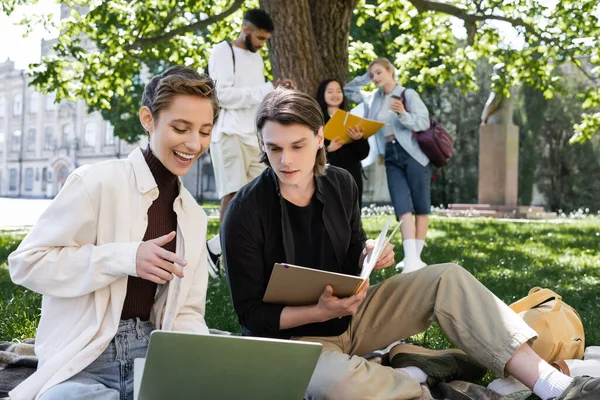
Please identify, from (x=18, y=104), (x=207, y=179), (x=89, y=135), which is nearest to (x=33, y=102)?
(x=18, y=104)

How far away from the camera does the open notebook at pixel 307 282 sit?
2.48 m

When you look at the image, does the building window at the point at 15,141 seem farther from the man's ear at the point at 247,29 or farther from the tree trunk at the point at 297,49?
the man's ear at the point at 247,29

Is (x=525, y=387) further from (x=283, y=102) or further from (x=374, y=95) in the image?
(x=374, y=95)

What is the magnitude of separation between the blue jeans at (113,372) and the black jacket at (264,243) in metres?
0.41

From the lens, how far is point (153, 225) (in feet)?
8.64

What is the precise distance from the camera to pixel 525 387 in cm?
305

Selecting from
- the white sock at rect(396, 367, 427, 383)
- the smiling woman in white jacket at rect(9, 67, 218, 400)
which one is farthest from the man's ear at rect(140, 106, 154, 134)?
the white sock at rect(396, 367, 427, 383)

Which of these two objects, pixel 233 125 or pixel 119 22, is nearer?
pixel 233 125

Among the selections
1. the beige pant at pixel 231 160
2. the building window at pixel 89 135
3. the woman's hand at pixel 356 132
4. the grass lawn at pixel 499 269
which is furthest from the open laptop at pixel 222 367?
the building window at pixel 89 135

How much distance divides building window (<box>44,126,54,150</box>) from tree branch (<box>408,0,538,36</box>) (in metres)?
54.2

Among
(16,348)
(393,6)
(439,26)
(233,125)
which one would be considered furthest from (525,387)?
(439,26)

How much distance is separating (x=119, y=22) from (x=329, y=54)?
5.87m

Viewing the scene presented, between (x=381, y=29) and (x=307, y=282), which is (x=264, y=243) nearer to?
(x=307, y=282)

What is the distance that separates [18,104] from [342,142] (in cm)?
6437
